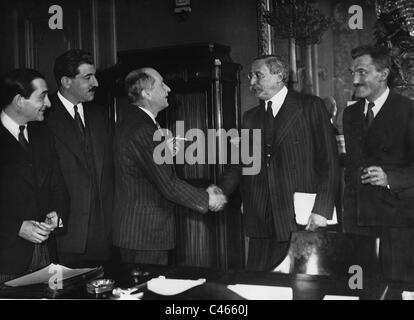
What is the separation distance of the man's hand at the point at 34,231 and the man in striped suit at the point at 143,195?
47 centimetres

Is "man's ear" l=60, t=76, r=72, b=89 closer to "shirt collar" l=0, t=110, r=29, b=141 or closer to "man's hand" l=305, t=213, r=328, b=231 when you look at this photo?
"shirt collar" l=0, t=110, r=29, b=141

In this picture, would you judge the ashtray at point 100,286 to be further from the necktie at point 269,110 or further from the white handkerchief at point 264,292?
the necktie at point 269,110

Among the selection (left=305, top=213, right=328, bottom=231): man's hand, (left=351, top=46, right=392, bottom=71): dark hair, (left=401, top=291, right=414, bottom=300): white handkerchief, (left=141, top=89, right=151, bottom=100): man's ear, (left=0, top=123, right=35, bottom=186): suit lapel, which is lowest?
(left=401, top=291, right=414, bottom=300): white handkerchief

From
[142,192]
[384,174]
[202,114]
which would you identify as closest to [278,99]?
[384,174]

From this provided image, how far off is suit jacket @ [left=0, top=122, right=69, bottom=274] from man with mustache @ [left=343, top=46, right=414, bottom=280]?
1758 mm

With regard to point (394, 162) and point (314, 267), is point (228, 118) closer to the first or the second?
point (394, 162)

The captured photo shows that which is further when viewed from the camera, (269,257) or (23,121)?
(269,257)

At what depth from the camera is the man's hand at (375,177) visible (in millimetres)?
2929

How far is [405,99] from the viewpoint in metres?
3.05

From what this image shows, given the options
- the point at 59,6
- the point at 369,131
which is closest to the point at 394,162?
the point at 369,131

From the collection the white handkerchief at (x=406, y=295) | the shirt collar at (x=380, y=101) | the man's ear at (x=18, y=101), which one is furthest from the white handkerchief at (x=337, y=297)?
the man's ear at (x=18, y=101)

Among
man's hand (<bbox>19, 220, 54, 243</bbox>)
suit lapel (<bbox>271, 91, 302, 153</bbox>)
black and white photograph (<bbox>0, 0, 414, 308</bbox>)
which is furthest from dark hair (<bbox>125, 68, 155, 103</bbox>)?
man's hand (<bbox>19, 220, 54, 243</bbox>)

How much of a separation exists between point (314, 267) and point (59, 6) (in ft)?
11.4

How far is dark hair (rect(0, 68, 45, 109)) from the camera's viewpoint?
2924 millimetres
